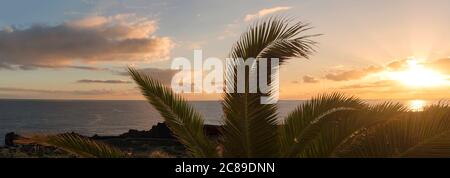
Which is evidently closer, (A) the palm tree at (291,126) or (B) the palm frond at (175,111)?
(A) the palm tree at (291,126)

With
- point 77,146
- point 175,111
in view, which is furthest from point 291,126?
point 77,146

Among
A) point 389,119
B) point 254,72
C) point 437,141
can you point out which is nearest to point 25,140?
point 254,72

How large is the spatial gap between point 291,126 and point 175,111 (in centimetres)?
169

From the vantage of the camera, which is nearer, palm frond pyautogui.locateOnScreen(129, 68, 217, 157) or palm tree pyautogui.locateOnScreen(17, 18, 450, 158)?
palm tree pyautogui.locateOnScreen(17, 18, 450, 158)

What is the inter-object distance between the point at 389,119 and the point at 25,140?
14.9 ft

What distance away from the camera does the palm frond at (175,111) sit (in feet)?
24.5

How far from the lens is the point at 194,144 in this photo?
738cm

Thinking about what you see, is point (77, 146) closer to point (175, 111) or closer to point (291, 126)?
point (175, 111)

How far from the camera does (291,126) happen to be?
25.7 feet

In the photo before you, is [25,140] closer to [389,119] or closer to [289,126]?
[289,126]

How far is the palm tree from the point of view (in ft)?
20.8

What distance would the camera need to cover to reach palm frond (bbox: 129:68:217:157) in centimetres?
745
